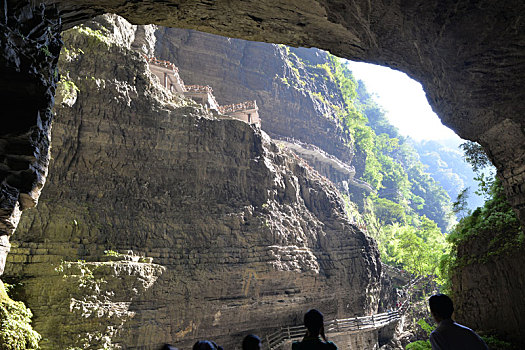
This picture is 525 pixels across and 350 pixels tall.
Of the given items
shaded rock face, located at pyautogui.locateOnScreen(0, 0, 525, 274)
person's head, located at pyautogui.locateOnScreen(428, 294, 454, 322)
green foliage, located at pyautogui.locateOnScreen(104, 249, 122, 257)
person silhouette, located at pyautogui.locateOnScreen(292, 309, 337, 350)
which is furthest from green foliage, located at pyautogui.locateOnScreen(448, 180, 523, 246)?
green foliage, located at pyautogui.locateOnScreen(104, 249, 122, 257)

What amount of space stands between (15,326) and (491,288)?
14.9 meters

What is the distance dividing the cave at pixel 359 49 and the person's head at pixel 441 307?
491 cm

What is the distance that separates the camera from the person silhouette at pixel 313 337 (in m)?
3.35

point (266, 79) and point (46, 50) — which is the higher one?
point (266, 79)

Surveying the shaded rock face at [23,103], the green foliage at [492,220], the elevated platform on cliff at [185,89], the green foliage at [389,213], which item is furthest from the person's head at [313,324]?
the green foliage at [389,213]

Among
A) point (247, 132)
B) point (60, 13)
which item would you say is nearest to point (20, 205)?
point (60, 13)

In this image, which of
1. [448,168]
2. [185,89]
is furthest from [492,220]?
[448,168]

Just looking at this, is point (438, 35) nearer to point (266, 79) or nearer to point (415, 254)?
point (415, 254)

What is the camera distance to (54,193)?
51.5ft

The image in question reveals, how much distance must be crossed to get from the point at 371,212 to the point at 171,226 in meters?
34.9

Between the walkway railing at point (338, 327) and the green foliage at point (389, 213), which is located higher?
the green foliage at point (389, 213)

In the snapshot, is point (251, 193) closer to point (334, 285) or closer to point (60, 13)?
point (334, 285)

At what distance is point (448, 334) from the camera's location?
3553 mm

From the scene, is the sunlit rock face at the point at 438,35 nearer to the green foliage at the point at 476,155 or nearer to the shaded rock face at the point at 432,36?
the shaded rock face at the point at 432,36
